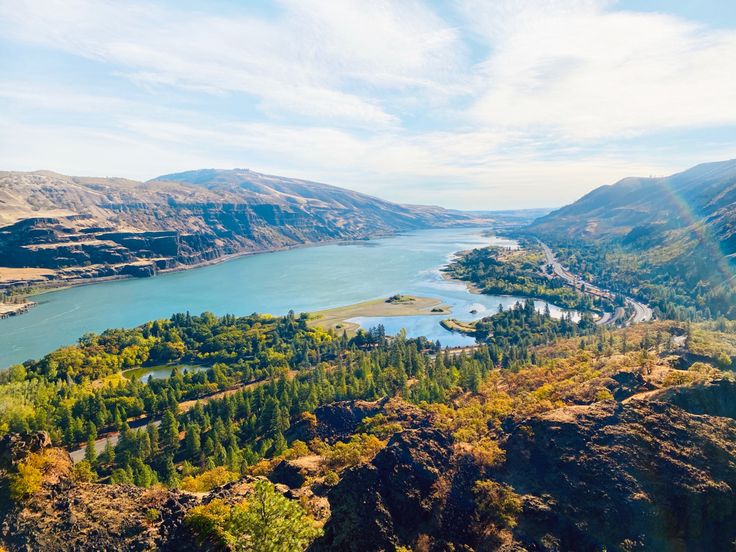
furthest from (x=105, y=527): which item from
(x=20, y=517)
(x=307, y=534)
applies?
(x=307, y=534)

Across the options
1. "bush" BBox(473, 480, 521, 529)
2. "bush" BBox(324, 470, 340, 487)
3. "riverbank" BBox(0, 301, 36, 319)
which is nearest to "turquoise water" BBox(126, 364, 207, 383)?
"bush" BBox(324, 470, 340, 487)

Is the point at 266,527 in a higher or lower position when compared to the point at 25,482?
lower

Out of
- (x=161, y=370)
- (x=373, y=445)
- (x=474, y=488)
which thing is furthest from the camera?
(x=161, y=370)

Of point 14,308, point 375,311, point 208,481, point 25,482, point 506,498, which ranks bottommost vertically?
point 375,311

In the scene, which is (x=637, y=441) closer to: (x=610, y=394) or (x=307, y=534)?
(x=610, y=394)

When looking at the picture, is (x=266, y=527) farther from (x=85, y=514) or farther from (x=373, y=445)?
(x=373, y=445)

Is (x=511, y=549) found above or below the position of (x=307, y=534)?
below

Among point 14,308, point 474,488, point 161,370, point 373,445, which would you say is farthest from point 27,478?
point 14,308

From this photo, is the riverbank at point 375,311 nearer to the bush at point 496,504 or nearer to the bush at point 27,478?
the bush at point 496,504

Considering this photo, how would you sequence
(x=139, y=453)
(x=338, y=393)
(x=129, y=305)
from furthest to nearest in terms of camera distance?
(x=129, y=305) < (x=338, y=393) < (x=139, y=453)
